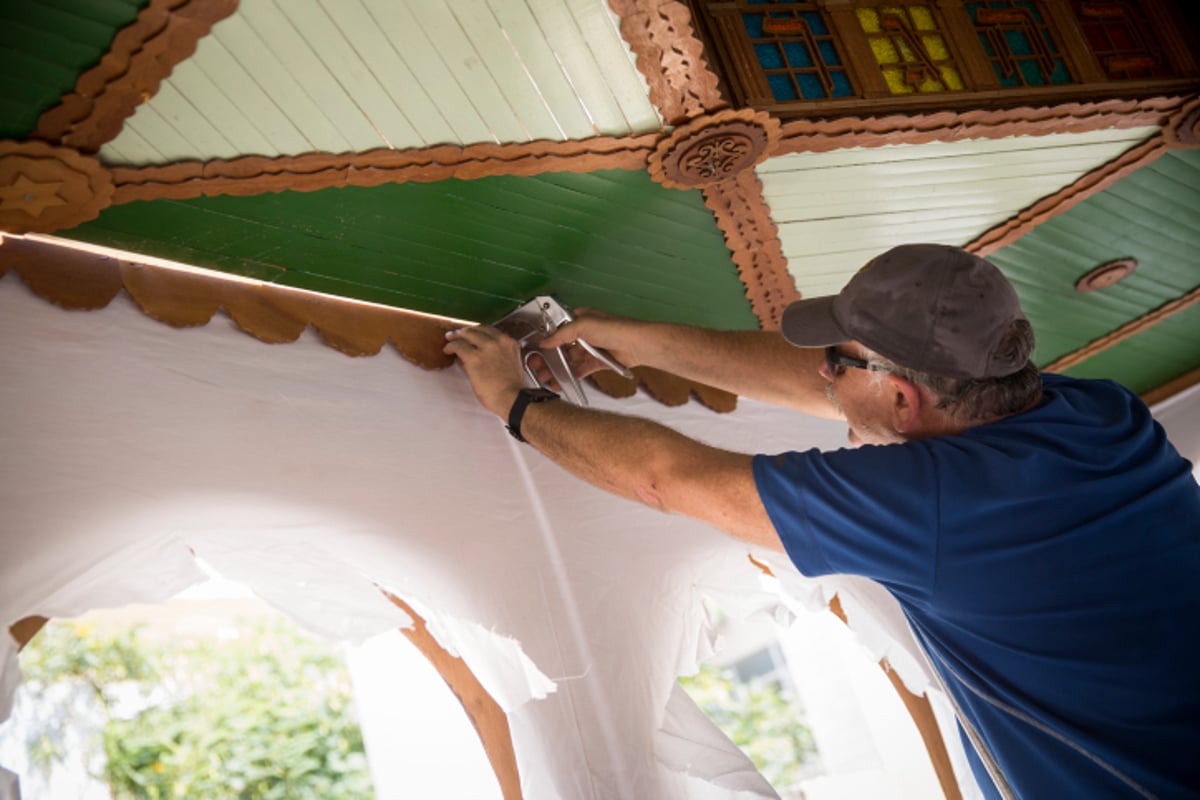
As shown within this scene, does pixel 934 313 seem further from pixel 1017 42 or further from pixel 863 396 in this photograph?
pixel 1017 42

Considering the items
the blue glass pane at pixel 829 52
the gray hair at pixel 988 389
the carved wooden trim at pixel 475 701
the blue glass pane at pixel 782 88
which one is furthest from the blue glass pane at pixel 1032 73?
the carved wooden trim at pixel 475 701

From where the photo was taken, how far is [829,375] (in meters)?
1.72

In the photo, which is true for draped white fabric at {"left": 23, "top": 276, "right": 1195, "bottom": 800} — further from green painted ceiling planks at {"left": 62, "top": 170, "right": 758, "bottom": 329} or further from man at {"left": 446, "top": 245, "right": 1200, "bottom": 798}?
man at {"left": 446, "top": 245, "right": 1200, "bottom": 798}

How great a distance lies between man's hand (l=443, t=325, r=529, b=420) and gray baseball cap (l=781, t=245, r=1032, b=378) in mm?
794

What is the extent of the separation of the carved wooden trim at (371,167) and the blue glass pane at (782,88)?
294 mm

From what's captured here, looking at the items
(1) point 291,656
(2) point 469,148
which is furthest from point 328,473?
(1) point 291,656

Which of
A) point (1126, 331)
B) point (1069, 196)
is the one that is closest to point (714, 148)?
point (1069, 196)

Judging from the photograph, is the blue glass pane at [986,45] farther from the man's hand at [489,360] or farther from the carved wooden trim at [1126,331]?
the carved wooden trim at [1126,331]

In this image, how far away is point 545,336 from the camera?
217 centimetres

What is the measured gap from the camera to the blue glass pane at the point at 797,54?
201 centimetres

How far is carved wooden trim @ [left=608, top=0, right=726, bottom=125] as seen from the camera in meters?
1.70

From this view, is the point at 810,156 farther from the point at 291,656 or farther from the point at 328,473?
the point at 291,656

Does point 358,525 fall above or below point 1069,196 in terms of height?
below

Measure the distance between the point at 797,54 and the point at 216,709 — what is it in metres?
7.59
